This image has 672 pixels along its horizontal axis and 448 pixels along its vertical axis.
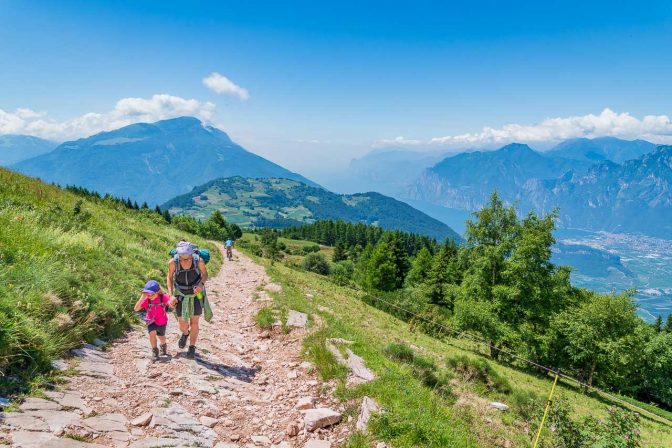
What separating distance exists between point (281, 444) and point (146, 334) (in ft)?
18.5

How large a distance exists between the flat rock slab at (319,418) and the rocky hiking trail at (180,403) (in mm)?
19

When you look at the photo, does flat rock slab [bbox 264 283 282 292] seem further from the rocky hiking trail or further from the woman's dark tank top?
the woman's dark tank top

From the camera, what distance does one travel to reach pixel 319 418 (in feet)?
22.3

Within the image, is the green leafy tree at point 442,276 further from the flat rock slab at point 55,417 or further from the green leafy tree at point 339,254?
the flat rock slab at point 55,417

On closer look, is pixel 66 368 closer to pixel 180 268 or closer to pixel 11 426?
pixel 11 426

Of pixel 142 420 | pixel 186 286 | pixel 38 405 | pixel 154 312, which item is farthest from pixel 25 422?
pixel 186 286

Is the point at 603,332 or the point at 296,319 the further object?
the point at 603,332

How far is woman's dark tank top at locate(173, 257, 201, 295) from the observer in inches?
366

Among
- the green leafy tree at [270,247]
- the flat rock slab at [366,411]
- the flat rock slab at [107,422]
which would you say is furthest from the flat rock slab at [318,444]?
the green leafy tree at [270,247]

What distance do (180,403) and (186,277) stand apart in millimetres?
3496

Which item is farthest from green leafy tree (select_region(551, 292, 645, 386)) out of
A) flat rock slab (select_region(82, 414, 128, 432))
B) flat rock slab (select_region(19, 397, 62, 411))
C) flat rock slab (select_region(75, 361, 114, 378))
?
flat rock slab (select_region(19, 397, 62, 411))

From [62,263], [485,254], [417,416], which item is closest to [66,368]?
[62,263]

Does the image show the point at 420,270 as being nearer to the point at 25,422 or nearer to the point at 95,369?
the point at 95,369

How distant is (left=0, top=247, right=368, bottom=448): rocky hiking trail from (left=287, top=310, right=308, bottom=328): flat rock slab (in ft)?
4.65
